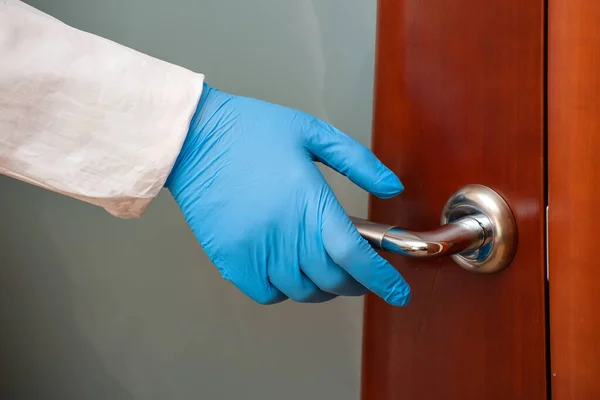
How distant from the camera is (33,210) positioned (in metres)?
0.87

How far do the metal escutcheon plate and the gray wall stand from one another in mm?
298

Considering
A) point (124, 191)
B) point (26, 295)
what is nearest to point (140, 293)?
point (26, 295)

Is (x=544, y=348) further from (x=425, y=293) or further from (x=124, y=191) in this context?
(x=124, y=191)

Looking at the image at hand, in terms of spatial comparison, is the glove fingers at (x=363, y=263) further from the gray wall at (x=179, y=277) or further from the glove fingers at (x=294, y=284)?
the gray wall at (x=179, y=277)

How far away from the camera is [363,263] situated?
0.39 metres

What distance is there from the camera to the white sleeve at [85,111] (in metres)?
0.43

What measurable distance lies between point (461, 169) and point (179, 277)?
0.55 m

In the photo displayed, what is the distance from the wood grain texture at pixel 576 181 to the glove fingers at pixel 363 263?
13cm

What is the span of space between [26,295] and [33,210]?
0.16 metres

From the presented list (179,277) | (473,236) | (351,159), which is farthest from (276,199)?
(179,277)

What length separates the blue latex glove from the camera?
0.40 meters

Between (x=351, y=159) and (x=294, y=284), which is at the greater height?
(x=351, y=159)

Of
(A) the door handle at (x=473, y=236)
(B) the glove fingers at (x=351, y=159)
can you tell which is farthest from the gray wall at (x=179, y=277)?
(A) the door handle at (x=473, y=236)

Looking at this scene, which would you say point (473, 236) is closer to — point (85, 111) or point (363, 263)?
point (363, 263)
